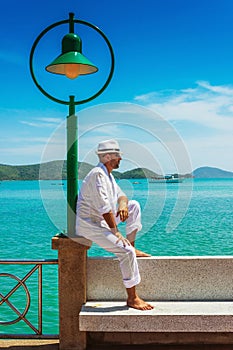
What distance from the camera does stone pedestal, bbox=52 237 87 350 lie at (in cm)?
468

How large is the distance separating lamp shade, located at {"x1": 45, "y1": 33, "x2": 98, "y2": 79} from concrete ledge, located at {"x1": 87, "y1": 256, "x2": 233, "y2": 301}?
1619 mm

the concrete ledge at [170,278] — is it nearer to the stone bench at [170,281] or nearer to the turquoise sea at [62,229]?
the stone bench at [170,281]

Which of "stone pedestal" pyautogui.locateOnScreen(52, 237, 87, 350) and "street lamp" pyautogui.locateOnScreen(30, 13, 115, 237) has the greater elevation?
"street lamp" pyautogui.locateOnScreen(30, 13, 115, 237)

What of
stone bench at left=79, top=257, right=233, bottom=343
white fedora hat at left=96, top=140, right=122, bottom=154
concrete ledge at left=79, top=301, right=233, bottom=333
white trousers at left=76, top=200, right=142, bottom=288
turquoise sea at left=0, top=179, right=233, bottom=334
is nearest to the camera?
concrete ledge at left=79, top=301, right=233, bottom=333

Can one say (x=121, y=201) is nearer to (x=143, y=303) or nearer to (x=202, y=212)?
(x=143, y=303)

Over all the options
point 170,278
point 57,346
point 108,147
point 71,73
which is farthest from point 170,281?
point 71,73

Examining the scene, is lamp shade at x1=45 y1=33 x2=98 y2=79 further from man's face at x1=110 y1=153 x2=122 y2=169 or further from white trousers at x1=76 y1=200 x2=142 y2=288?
white trousers at x1=76 y1=200 x2=142 y2=288

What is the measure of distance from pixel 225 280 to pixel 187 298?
36 cm

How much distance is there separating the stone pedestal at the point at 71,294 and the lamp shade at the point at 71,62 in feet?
4.84

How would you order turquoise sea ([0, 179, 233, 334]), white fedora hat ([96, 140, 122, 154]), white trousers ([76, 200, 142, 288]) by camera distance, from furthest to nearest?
turquoise sea ([0, 179, 233, 334]) < white fedora hat ([96, 140, 122, 154]) < white trousers ([76, 200, 142, 288])

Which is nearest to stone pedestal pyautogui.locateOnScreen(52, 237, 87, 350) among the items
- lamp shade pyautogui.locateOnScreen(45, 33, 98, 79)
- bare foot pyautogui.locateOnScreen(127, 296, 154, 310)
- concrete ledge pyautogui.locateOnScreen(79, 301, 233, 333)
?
concrete ledge pyautogui.locateOnScreen(79, 301, 233, 333)

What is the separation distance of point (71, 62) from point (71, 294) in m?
1.93

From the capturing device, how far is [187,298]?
4.90 m

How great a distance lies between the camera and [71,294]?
4.72 metres
